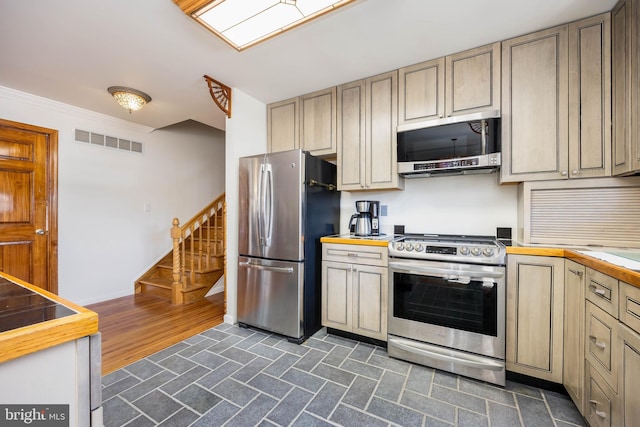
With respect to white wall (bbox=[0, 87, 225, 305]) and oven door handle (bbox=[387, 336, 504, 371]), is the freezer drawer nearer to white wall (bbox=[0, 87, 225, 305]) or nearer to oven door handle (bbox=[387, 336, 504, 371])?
oven door handle (bbox=[387, 336, 504, 371])

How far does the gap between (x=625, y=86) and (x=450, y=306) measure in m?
1.74

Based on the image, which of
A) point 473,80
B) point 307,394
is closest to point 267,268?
point 307,394

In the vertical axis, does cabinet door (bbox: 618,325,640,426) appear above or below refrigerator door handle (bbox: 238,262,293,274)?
below

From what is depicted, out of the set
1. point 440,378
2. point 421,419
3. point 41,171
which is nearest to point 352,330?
point 440,378

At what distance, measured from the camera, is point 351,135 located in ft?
8.98

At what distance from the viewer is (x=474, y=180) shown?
98.3 inches

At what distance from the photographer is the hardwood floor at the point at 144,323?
7.55ft

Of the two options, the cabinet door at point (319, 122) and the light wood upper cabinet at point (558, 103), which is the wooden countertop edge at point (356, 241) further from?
the light wood upper cabinet at point (558, 103)

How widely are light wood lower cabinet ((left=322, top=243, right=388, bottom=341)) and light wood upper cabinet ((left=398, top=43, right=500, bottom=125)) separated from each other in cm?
126

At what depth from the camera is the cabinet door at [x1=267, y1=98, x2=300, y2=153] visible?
3.06 meters

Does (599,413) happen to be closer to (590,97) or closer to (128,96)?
(590,97)

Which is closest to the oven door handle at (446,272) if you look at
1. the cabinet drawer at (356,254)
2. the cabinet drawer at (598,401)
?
the cabinet drawer at (356,254)

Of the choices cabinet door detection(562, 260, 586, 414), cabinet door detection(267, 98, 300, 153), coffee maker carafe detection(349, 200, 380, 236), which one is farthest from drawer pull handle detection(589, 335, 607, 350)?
cabinet door detection(267, 98, 300, 153)

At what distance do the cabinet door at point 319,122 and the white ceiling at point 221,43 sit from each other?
0.37 feet
